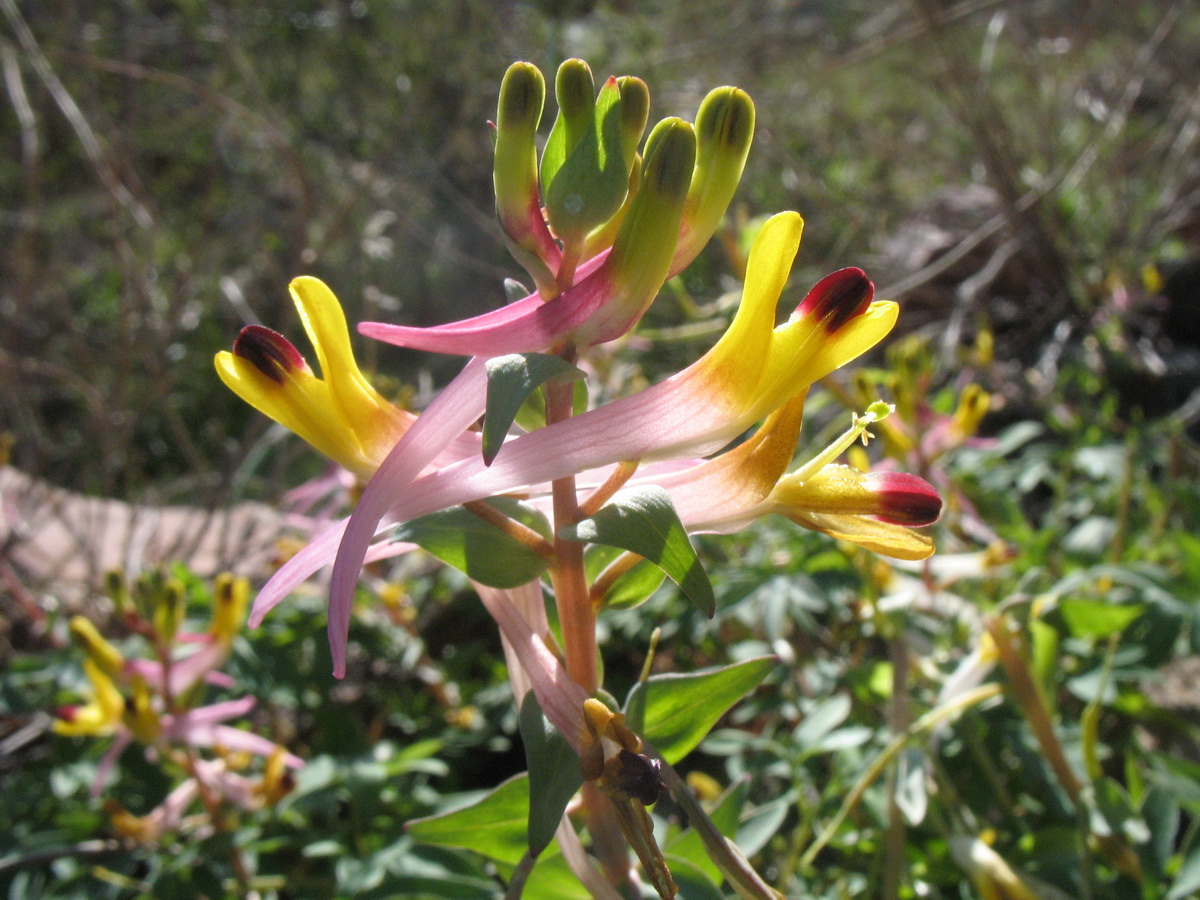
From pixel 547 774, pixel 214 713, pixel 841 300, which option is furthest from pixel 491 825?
pixel 214 713

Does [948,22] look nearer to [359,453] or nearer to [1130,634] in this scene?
[1130,634]

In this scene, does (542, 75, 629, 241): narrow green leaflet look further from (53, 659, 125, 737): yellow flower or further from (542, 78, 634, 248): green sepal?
(53, 659, 125, 737): yellow flower

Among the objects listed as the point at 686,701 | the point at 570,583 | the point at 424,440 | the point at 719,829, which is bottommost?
the point at 719,829

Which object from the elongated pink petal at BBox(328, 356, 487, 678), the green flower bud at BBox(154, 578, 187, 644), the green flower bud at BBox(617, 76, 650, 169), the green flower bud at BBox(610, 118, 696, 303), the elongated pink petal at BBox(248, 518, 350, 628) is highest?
the green flower bud at BBox(617, 76, 650, 169)

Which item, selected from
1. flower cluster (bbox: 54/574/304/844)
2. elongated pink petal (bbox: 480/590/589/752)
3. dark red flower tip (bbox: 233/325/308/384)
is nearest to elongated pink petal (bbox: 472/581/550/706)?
elongated pink petal (bbox: 480/590/589/752)

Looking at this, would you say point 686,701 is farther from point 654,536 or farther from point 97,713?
point 97,713

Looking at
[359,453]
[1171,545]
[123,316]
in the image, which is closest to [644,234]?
[359,453]
